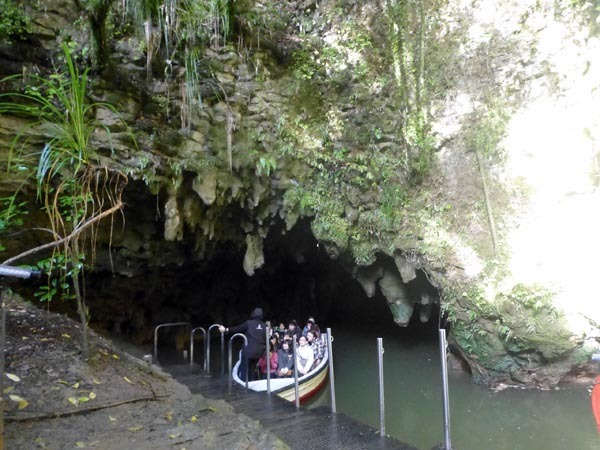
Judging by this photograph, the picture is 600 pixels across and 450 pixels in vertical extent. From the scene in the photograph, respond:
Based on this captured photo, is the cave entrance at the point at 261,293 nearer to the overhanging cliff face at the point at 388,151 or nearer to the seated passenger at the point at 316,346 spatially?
the overhanging cliff face at the point at 388,151

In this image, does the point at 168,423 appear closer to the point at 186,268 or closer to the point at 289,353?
the point at 289,353

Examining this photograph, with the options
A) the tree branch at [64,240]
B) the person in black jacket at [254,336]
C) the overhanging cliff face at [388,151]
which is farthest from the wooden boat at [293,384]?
the tree branch at [64,240]

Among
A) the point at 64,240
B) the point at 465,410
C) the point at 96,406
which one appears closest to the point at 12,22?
the point at 64,240

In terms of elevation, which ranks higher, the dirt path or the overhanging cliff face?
the overhanging cliff face

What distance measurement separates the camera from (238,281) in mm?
10977

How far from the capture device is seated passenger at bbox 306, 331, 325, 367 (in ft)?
22.4

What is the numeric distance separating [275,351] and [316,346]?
3.11ft

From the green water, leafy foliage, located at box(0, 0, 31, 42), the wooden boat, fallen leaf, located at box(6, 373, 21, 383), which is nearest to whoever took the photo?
fallen leaf, located at box(6, 373, 21, 383)

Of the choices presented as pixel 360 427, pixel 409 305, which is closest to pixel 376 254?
pixel 409 305

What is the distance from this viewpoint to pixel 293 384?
5859 millimetres

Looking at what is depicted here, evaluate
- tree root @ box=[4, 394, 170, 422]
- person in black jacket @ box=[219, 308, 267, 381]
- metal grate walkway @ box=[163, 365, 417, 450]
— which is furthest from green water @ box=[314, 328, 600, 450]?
tree root @ box=[4, 394, 170, 422]

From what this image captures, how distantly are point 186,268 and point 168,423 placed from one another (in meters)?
6.75

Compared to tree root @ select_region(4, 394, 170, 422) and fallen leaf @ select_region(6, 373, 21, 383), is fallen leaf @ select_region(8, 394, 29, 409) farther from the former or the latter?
fallen leaf @ select_region(6, 373, 21, 383)

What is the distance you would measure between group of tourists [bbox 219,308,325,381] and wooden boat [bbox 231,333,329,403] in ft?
0.48
